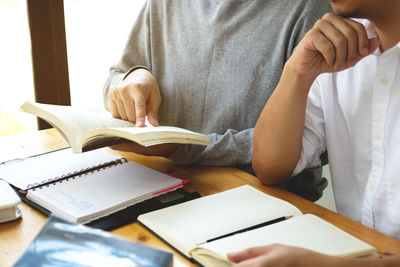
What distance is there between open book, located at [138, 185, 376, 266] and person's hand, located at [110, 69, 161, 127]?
1.07ft

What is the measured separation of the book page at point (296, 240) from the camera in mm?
604

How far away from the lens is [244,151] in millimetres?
A: 1124

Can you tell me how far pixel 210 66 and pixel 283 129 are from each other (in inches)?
17.1

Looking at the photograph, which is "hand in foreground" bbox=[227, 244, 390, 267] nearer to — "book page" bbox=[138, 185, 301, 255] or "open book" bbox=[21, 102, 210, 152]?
"book page" bbox=[138, 185, 301, 255]

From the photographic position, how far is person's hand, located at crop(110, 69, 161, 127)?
1.05 meters

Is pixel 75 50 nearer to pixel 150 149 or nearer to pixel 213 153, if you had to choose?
pixel 150 149

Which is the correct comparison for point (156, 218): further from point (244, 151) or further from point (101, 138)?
point (244, 151)

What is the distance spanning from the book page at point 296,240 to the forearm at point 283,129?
0.30m

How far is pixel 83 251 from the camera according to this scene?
442mm

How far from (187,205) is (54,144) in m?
0.68

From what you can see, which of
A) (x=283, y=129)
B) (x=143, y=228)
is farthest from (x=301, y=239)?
(x=283, y=129)

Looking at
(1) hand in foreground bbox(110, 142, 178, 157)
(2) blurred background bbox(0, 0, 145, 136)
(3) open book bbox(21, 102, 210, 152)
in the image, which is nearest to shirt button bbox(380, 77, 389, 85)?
(3) open book bbox(21, 102, 210, 152)

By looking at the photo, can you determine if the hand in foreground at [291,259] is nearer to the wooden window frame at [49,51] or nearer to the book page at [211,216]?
the book page at [211,216]

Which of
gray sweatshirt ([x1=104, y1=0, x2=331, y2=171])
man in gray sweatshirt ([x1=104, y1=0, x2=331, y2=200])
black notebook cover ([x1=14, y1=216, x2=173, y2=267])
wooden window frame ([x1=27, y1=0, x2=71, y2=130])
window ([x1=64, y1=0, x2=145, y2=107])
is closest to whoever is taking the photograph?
black notebook cover ([x1=14, y1=216, x2=173, y2=267])
